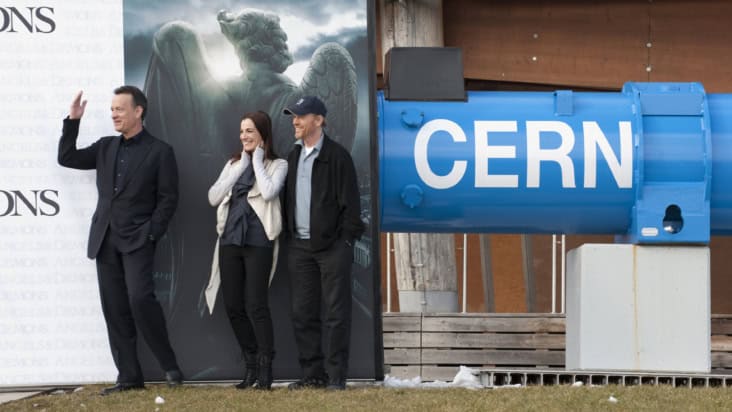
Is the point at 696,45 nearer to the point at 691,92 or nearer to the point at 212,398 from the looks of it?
the point at 691,92

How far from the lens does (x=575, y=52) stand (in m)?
10.6

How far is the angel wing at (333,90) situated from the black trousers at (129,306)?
1177 mm

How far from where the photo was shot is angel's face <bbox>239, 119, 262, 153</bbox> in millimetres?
6836

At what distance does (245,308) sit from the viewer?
A: 6.83 meters

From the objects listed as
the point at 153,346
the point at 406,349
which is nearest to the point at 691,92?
the point at 406,349

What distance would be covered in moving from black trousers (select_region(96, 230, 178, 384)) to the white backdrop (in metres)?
0.31

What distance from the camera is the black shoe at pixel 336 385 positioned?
6582 millimetres

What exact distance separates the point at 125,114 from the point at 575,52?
4991 mm

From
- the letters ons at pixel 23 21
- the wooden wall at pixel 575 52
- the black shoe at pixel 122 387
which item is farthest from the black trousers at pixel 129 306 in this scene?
the wooden wall at pixel 575 52

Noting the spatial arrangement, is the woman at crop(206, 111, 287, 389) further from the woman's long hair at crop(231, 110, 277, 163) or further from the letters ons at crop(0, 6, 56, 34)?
A: the letters ons at crop(0, 6, 56, 34)

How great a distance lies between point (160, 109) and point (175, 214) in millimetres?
612

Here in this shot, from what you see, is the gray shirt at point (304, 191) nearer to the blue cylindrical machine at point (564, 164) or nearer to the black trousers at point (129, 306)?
the blue cylindrical machine at point (564, 164)

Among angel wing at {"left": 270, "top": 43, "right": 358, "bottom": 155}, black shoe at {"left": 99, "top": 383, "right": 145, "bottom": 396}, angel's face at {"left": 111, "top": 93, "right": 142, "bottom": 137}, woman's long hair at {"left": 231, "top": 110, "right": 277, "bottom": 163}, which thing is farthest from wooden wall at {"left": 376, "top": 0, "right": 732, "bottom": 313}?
black shoe at {"left": 99, "top": 383, "right": 145, "bottom": 396}

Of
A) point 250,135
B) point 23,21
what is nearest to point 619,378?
point 250,135
